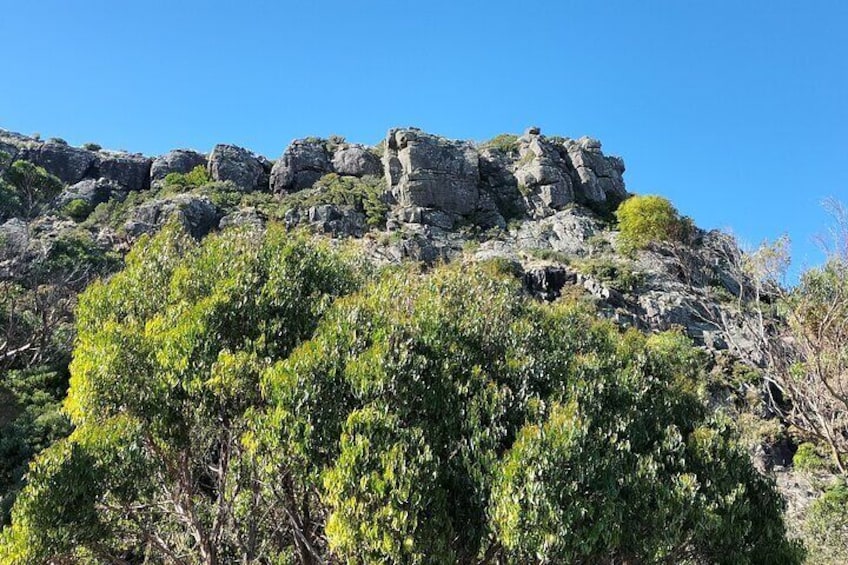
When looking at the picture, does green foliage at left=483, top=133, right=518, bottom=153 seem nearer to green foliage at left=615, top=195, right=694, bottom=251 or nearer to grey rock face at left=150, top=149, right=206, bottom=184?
green foliage at left=615, top=195, right=694, bottom=251

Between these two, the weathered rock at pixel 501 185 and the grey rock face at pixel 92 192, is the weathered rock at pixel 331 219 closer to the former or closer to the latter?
the weathered rock at pixel 501 185

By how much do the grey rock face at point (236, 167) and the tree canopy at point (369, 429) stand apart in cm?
4959

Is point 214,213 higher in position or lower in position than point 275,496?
higher

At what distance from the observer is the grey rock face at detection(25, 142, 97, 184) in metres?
56.8

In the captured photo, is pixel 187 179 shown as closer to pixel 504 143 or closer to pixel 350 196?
pixel 350 196

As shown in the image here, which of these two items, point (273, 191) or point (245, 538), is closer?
point (245, 538)

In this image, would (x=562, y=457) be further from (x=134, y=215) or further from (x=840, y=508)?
(x=134, y=215)

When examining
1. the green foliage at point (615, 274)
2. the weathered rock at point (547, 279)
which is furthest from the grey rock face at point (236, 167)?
the green foliage at point (615, 274)

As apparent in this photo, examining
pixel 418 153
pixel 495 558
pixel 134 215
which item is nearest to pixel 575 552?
pixel 495 558

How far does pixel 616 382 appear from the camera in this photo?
995 centimetres

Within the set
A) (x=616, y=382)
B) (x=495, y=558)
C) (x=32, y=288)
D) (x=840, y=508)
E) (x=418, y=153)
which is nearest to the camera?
(x=495, y=558)

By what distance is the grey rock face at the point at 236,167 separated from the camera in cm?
5827

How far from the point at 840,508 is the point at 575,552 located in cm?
1556

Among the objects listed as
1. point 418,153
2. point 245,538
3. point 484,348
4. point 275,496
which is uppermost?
point 418,153
